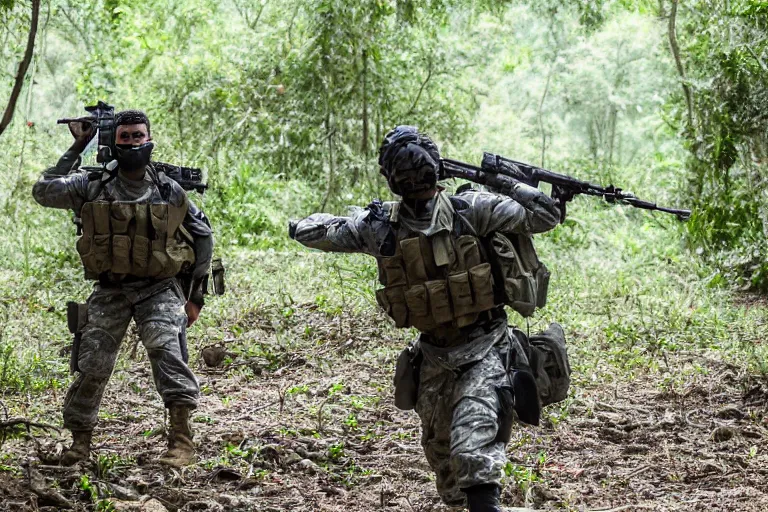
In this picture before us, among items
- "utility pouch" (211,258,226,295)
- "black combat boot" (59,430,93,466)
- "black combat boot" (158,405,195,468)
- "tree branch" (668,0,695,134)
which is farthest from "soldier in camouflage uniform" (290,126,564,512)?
"tree branch" (668,0,695,134)

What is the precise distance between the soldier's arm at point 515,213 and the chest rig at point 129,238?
1.83 meters

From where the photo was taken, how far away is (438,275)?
12.6 ft

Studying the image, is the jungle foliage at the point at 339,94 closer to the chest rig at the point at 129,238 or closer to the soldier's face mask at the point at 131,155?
the soldier's face mask at the point at 131,155

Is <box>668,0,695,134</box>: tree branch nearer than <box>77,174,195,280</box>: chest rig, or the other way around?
<box>77,174,195,280</box>: chest rig

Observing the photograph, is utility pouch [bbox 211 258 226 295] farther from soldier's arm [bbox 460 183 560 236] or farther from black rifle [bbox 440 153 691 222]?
soldier's arm [bbox 460 183 560 236]

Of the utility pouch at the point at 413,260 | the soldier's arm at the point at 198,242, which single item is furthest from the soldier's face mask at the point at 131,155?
the utility pouch at the point at 413,260

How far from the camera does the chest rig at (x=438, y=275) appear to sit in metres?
3.77

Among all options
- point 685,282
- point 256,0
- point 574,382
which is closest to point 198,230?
point 574,382

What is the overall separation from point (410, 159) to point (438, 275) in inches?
19.2

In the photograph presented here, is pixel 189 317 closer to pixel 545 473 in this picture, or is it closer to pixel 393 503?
pixel 393 503

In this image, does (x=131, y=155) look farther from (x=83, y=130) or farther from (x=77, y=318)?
(x=77, y=318)

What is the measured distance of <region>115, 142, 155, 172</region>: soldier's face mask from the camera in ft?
16.0

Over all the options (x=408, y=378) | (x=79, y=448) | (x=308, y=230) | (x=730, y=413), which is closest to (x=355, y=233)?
(x=308, y=230)

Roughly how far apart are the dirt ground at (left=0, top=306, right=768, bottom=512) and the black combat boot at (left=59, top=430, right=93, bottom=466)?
6cm
